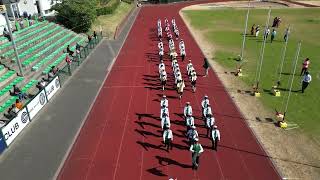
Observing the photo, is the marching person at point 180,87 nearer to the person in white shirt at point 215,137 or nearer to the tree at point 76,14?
the person in white shirt at point 215,137

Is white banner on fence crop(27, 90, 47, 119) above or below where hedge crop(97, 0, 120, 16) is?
below

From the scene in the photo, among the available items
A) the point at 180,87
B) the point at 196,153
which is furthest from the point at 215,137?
the point at 180,87

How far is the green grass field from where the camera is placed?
22.8 metres

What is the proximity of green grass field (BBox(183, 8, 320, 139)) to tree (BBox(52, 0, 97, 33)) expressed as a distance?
53.6ft

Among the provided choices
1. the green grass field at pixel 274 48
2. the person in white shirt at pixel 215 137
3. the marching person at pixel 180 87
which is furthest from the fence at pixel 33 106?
the green grass field at pixel 274 48

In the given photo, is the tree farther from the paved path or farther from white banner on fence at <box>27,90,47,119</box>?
white banner on fence at <box>27,90,47,119</box>

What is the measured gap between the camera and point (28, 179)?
16062 millimetres

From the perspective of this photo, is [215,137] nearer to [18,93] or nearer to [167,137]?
[167,137]

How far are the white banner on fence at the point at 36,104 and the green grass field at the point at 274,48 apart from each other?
53.8 ft

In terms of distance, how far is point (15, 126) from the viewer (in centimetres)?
1950

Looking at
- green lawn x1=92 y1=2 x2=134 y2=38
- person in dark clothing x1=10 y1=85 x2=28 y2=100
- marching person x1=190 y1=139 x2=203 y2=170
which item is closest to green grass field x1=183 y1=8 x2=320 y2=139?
marching person x1=190 y1=139 x2=203 y2=170

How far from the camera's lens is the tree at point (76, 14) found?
42000 mm

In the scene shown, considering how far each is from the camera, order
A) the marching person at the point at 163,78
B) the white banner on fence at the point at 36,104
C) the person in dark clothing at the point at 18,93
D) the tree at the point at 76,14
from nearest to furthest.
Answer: the white banner on fence at the point at 36,104
the person in dark clothing at the point at 18,93
the marching person at the point at 163,78
the tree at the point at 76,14

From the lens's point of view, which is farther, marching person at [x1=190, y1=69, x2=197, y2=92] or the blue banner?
marching person at [x1=190, y1=69, x2=197, y2=92]
